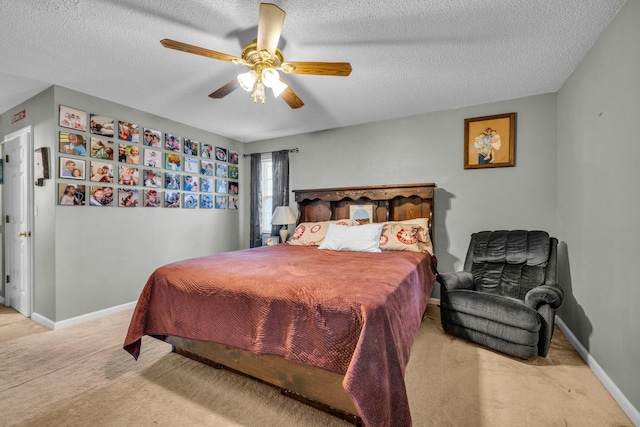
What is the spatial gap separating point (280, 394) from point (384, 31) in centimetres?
263

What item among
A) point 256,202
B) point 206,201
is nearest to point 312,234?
point 256,202

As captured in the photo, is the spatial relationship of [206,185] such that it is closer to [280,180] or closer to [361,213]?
[280,180]

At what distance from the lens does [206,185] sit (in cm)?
447

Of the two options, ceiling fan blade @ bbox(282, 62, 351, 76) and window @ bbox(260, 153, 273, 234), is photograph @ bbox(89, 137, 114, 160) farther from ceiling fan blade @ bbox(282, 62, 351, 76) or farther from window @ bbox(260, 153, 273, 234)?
ceiling fan blade @ bbox(282, 62, 351, 76)

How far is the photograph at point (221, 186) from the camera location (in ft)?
15.3

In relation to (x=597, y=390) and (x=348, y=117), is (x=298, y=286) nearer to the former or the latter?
(x=597, y=390)

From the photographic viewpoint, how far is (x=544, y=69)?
8.29 feet

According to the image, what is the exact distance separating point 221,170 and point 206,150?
43 cm

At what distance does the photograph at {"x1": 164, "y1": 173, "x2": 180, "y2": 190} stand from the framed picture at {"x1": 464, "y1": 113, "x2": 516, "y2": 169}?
4.00 metres

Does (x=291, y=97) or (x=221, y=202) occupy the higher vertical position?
(x=291, y=97)

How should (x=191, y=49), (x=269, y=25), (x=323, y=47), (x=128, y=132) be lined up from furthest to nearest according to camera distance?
(x=128, y=132)
(x=323, y=47)
(x=191, y=49)
(x=269, y=25)

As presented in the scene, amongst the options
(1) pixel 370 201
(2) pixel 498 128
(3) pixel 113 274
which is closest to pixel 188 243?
(3) pixel 113 274

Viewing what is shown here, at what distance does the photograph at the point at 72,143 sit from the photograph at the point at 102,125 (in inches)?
6.8

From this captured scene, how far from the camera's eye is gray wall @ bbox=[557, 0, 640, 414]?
162cm
